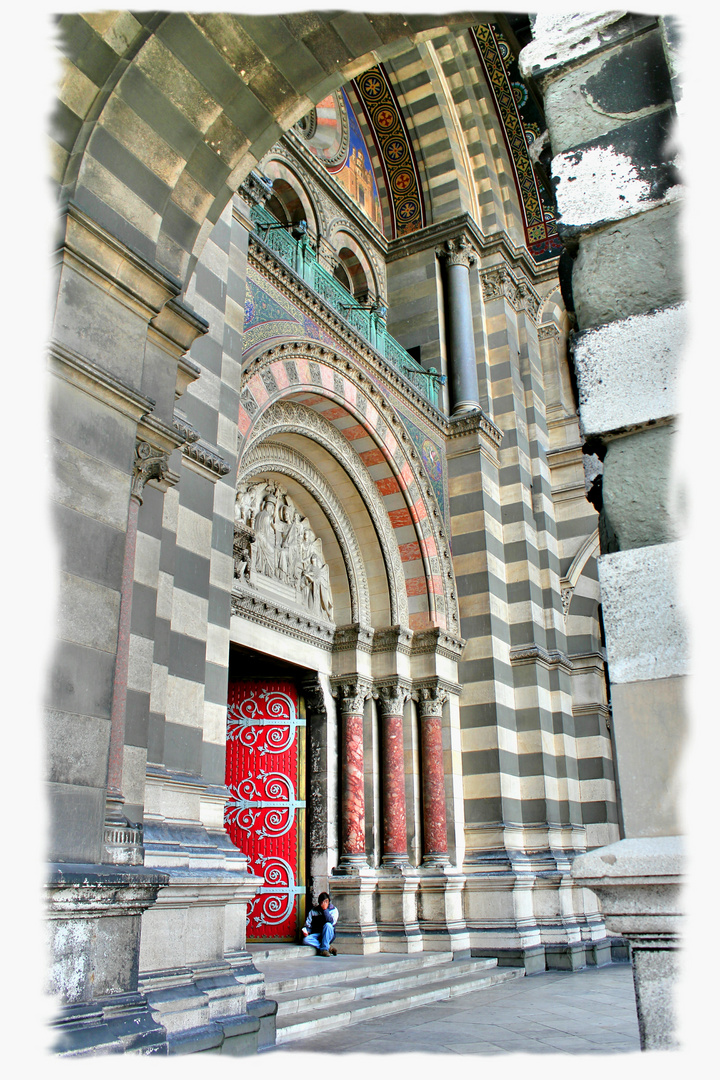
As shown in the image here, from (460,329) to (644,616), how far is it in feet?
37.3

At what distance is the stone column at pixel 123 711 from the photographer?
12.0 feet

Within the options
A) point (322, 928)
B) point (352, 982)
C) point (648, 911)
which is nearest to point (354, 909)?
point (322, 928)

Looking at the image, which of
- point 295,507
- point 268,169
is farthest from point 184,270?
point 268,169

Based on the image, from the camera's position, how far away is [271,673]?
9.85 meters

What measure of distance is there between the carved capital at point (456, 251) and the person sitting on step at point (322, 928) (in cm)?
959

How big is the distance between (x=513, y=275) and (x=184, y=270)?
11109mm

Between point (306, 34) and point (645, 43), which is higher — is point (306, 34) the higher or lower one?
the higher one

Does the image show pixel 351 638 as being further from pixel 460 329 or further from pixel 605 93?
pixel 605 93

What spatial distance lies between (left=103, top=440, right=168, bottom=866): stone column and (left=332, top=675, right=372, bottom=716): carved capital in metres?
6.04

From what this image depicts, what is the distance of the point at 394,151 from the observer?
1409 cm

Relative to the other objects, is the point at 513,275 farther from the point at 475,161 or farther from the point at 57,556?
the point at 57,556

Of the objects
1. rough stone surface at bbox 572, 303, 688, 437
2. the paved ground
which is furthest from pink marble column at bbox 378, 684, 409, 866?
rough stone surface at bbox 572, 303, 688, 437

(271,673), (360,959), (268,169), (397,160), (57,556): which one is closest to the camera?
(57,556)

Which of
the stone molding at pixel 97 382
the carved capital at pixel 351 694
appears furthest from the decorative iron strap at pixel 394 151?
the stone molding at pixel 97 382
